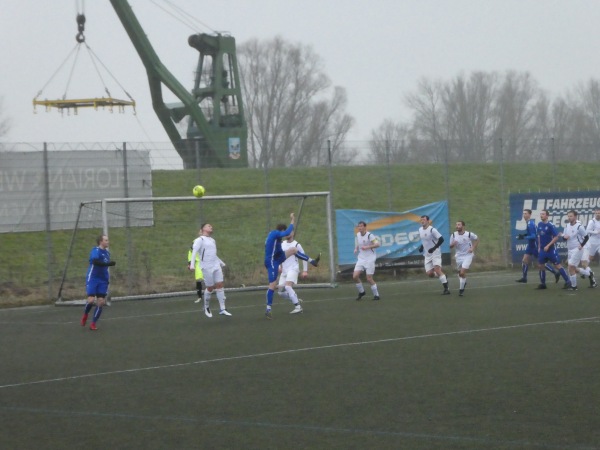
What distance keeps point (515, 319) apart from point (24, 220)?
1571 centimetres

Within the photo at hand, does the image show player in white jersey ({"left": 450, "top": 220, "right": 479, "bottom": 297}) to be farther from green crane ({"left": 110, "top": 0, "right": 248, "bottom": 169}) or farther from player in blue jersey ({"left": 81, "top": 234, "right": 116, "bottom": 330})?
green crane ({"left": 110, "top": 0, "right": 248, "bottom": 169})

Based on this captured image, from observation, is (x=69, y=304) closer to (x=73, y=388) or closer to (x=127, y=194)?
(x=127, y=194)

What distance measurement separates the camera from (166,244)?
32.0m

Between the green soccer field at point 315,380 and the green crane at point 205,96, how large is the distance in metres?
25.1

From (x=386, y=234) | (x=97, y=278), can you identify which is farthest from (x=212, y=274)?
(x=386, y=234)

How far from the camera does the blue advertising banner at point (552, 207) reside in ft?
111

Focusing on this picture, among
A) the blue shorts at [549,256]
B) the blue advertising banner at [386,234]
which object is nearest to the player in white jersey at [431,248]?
the blue shorts at [549,256]

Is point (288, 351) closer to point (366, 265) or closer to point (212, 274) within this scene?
point (212, 274)

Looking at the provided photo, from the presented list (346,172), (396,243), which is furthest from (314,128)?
(396,243)

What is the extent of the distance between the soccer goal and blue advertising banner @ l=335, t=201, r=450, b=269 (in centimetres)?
62

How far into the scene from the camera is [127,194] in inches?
1163

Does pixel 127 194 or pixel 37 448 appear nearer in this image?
pixel 37 448

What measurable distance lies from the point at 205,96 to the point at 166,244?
55.7 ft

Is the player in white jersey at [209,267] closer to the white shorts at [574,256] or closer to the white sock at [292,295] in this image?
the white sock at [292,295]
